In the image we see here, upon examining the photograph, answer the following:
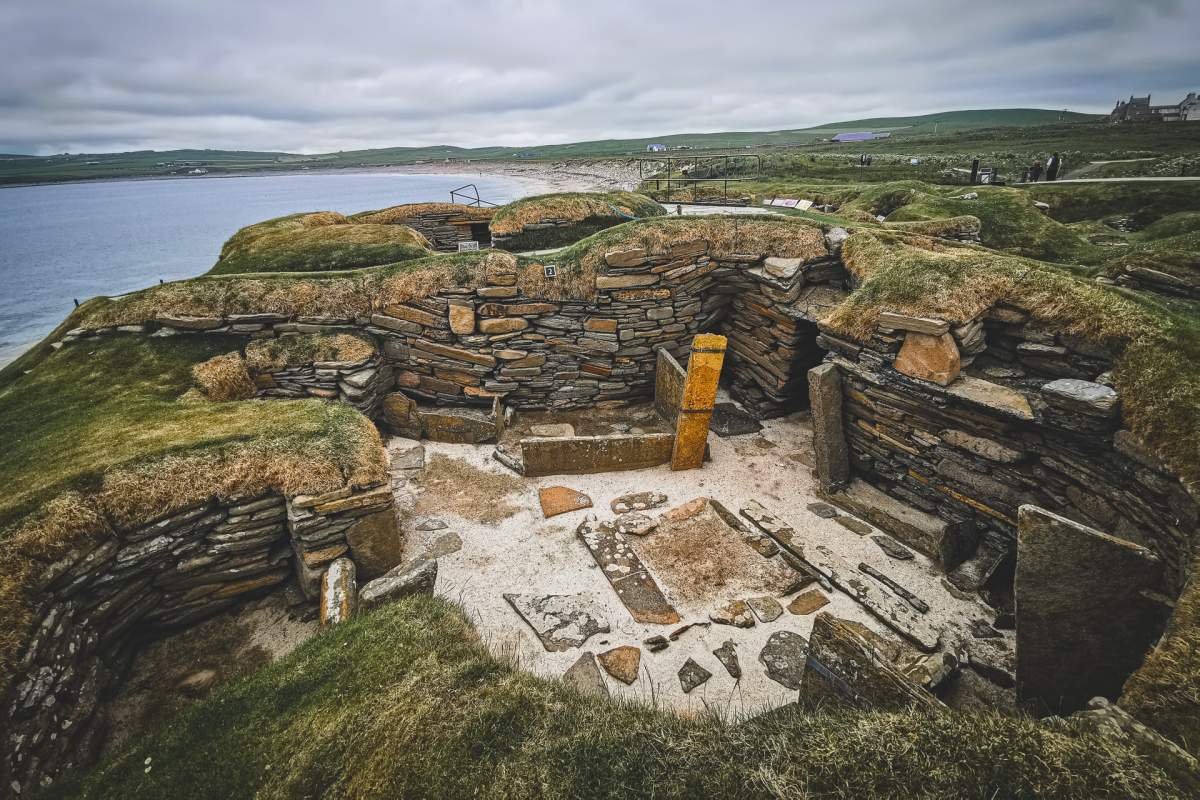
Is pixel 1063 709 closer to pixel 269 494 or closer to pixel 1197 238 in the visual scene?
pixel 269 494

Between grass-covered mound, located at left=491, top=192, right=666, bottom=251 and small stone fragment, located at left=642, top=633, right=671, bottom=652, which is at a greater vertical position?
grass-covered mound, located at left=491, top=192, right=666, bottom=251

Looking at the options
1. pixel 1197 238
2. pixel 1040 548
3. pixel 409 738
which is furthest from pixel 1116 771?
pixel 1197 238

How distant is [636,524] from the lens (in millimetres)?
7172

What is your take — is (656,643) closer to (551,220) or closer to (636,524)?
(636,524)

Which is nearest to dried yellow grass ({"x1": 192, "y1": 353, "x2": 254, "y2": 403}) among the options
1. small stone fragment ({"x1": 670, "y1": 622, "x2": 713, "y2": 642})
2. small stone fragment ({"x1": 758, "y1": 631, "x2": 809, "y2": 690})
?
small stone fragment ({"x1": 670, "y1": 622, "x2": 713, "y2": 642})

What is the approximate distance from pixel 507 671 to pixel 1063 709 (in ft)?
15.5

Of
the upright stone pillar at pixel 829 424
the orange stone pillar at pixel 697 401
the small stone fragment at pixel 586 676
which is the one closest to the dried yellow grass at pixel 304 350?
the orange stone pillar at pixel 697 401

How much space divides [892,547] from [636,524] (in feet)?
12.0

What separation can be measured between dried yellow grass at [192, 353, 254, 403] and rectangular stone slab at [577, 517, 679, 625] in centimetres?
675

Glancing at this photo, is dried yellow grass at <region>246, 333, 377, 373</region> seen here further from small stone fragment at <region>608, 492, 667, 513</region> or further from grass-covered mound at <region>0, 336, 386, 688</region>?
small stone fragment at <region>608, 492, 667, 513</region>

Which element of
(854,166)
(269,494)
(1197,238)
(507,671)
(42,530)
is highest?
(854,166)

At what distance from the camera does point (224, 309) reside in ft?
30.1

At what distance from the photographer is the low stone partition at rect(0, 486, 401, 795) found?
4.00 metres

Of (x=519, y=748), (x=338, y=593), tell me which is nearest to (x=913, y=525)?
(x=519, y=748)
